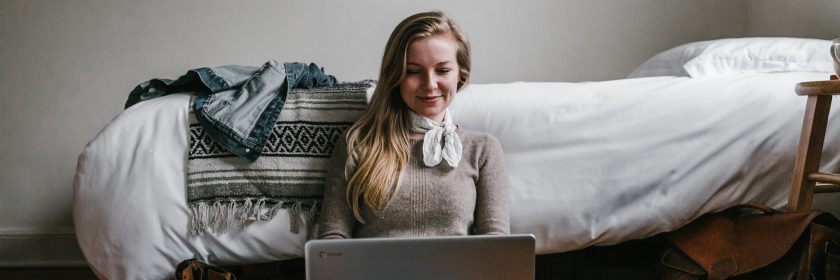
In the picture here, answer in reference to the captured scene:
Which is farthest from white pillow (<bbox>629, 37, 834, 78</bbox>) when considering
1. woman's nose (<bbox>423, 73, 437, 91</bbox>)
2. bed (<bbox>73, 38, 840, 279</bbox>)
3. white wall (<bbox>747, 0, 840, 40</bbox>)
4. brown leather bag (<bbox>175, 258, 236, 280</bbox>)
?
brown leather bag (<bbox>175, 258, 236, 280</bbox>)

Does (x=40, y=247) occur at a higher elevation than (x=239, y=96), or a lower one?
lower

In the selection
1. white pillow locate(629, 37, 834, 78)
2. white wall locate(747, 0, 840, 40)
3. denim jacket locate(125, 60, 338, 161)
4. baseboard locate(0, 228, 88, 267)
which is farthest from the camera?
baseboard locate(0, 228, 88, 267)

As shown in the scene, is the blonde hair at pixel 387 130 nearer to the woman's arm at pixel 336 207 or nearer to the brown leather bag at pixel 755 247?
the woman's arm at pixel 336 207

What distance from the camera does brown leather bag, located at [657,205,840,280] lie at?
1.16 meters

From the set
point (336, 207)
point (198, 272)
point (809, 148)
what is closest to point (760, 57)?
point (809, 148)

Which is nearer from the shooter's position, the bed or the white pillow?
the bed

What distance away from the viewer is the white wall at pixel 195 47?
7.18ft

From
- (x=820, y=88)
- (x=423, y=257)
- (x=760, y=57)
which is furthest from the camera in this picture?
(x=760, y=57)

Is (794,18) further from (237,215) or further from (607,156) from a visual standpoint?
(237,215)

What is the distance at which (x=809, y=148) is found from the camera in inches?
47.1

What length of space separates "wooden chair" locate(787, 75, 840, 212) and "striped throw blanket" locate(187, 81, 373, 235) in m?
0.90

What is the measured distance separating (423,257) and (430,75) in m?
0.43

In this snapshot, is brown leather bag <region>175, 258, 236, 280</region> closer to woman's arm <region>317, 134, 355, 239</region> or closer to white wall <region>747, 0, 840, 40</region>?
woman's arm <region>317, 134, 355, 239</region>

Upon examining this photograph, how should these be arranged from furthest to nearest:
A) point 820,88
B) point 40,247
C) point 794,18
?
point 40,247 → point 794,18 → point 820,88
